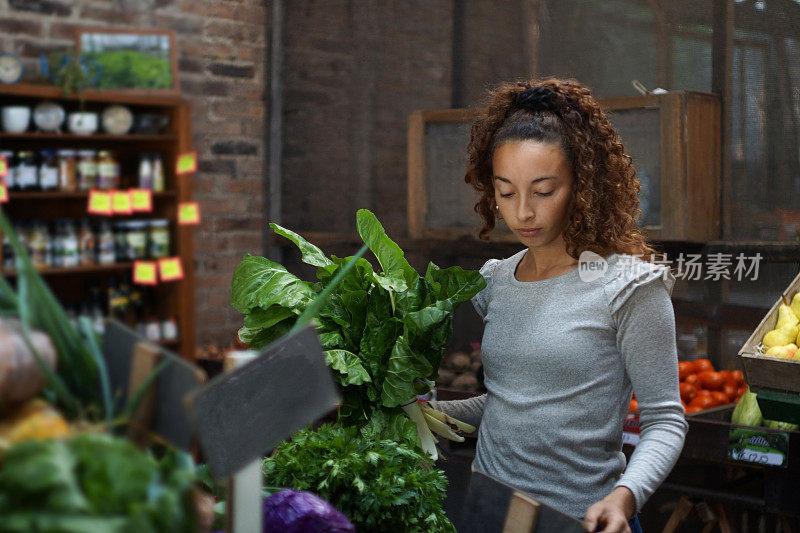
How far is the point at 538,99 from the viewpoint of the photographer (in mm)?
1430

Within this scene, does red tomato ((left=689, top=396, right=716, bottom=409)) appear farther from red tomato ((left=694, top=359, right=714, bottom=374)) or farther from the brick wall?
the brick wall

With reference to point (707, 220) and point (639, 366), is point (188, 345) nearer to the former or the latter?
point (707, 220)

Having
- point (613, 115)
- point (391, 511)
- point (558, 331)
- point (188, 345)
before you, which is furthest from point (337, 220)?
point (391, 511)

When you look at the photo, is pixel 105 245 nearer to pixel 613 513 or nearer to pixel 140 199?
pixel 140 199

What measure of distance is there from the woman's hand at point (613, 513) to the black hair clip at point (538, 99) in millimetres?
635

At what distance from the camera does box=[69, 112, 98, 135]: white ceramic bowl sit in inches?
161

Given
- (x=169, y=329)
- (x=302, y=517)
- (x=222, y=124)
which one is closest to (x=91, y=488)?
(x=302, y=517)

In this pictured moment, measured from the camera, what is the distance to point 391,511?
102cm

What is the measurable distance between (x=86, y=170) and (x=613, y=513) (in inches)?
145

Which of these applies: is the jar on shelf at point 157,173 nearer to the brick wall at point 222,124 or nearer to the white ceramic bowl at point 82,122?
the brick wall at point 222,124

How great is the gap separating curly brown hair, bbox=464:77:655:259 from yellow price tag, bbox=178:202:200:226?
3.11 metres

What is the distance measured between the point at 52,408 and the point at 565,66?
307 cm

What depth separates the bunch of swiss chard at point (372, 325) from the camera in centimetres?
130

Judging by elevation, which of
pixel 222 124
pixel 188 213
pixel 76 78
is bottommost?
pixel 188 213
